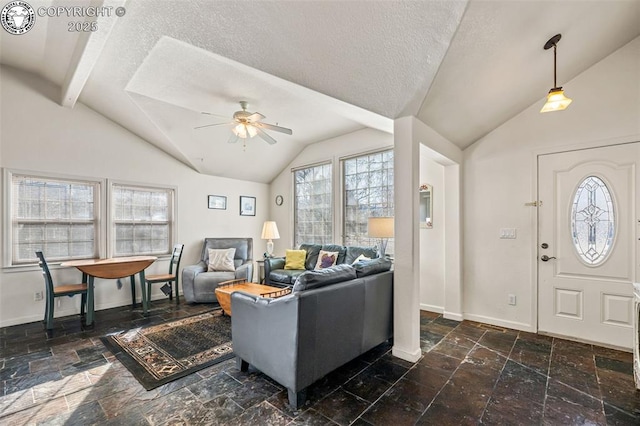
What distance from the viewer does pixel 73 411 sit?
186 centimetres

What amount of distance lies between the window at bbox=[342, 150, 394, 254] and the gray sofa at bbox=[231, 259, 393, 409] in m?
2.03

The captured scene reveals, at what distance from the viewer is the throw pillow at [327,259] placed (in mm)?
4422

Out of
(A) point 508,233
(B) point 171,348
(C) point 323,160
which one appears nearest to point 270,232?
(C) point 323,160

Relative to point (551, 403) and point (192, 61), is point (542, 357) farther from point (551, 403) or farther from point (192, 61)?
point (192, 61)

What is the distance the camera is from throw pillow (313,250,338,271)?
4.42 m

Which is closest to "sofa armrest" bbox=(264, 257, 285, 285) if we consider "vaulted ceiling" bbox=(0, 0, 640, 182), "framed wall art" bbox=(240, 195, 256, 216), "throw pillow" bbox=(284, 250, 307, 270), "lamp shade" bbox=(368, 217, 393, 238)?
Result: "throw pillow" bbox=(284, 250, 307, 270)

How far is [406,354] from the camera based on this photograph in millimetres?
2572

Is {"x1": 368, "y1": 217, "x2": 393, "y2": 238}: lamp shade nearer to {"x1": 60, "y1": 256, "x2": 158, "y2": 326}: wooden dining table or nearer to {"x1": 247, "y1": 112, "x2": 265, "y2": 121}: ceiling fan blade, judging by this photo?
{"x1": 247, "y1": 112, "x2": 265, "y2": 121}: ceiling fan blade

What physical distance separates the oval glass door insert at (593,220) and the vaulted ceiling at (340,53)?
1107mm

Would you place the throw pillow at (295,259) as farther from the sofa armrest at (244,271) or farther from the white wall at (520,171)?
the white wall at (520,171)

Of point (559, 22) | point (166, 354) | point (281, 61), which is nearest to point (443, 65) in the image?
point (559, 22)

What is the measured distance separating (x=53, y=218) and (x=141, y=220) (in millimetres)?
1050

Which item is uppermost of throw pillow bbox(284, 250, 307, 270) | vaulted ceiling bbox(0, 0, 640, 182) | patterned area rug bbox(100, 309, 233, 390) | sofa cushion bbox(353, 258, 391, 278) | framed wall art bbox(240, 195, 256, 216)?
vaulted ceiling bbox(0, 0, 640, 182)

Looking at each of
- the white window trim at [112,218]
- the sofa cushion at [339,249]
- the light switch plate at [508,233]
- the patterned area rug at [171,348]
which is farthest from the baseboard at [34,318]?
the light switch plate at [508,233]
